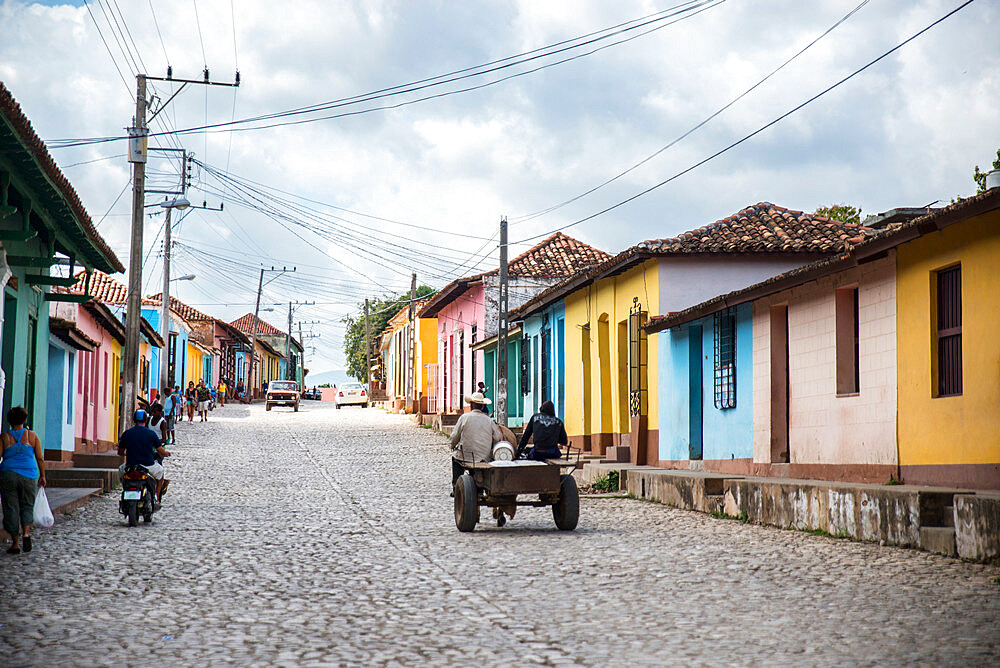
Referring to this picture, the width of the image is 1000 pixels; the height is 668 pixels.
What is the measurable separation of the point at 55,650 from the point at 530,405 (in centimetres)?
2666

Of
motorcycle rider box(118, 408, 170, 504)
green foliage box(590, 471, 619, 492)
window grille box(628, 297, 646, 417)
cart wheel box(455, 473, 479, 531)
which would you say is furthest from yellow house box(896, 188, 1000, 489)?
window grille box(628, 297, 646, 417)

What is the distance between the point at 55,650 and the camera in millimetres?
6105

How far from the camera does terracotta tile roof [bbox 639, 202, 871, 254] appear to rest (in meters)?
20.4

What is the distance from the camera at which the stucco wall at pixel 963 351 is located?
1049 centimetres

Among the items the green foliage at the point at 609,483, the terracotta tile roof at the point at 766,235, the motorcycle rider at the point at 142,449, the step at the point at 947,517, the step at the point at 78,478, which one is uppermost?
the terracotta tile roof at the point at 766,235

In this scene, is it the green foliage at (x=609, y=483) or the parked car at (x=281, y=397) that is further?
the parked car at (x=281, y=397)

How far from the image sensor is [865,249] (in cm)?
1216

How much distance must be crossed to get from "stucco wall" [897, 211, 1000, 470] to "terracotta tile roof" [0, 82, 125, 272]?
8580 mm

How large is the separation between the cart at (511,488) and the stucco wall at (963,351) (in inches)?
144

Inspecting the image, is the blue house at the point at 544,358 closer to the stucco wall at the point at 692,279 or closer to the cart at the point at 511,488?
the stucco wall at the point at 692,279

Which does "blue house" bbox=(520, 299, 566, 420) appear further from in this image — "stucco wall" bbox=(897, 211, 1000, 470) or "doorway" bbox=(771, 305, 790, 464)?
"stucco wall" bbox=(897, 211, 1000, 470)

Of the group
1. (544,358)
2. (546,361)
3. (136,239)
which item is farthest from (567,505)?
(544,358)

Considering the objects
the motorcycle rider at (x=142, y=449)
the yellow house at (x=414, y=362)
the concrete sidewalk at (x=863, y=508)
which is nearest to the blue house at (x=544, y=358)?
the yellow house at (x=414, y=362)

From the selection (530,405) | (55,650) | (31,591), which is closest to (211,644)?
(55,650)
